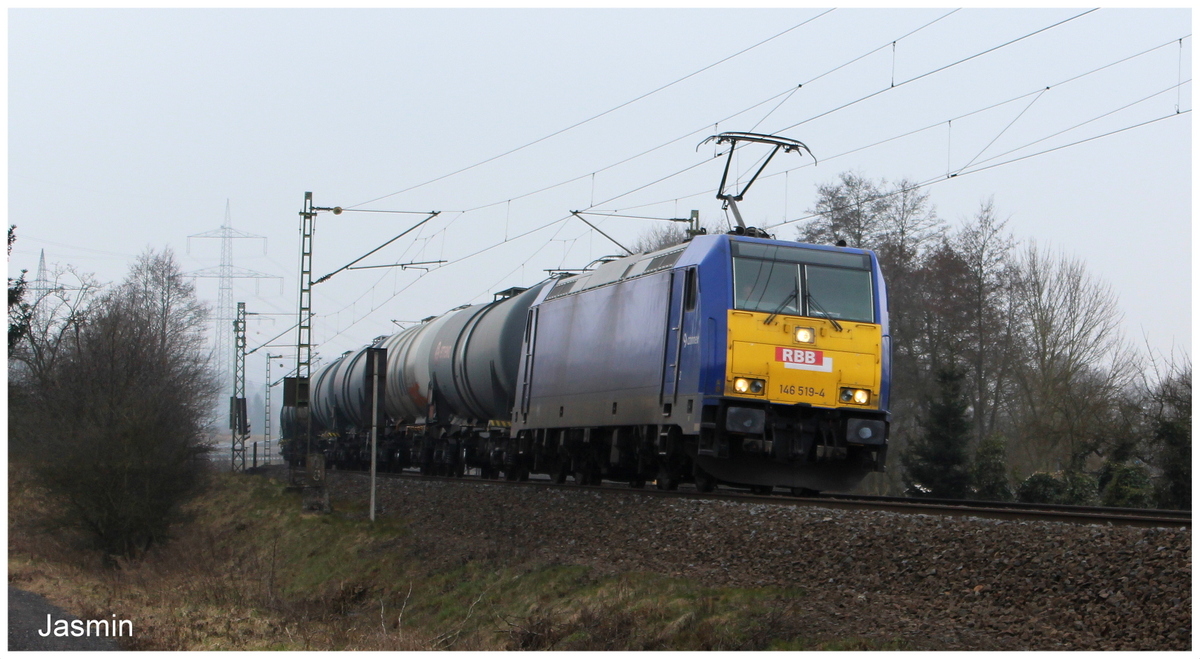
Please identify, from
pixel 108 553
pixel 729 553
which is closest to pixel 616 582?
pixel 729 553

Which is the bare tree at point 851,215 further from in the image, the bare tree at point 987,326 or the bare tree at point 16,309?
the bare tree at point 16,309

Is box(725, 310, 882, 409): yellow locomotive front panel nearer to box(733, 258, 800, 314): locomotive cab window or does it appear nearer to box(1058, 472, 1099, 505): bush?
box(733, 258, 800, 314): locomotive cab window

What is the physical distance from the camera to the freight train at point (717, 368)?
14.0 meters

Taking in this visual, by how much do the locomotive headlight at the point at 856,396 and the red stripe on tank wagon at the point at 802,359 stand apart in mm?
366

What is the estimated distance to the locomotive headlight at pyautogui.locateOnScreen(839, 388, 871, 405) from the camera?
1434 centimetres

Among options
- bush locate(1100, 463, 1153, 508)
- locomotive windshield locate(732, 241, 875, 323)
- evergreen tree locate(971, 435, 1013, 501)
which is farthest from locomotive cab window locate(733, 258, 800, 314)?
evergreen tree locate(971, 435, 1013, 501)

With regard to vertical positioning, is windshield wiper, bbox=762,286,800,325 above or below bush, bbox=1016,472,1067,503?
above

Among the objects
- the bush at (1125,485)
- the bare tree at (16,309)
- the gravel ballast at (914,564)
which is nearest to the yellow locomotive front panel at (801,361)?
the gravel ballast at (914,564)

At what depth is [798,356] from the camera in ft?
46.5

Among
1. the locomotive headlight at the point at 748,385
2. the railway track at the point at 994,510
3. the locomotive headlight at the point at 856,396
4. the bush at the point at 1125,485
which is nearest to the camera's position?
the railway track at the point at 994,510

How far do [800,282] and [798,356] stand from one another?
974 mm

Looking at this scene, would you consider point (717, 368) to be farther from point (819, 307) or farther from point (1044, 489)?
point (1044, 489)

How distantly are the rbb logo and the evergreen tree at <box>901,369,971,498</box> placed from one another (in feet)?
44.7

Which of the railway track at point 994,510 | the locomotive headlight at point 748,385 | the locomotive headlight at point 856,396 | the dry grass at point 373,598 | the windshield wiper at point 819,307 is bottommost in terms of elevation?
the dry grass at point 373,598
